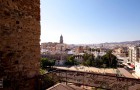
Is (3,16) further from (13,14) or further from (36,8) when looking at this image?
(36,8)

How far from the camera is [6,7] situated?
3531 mm

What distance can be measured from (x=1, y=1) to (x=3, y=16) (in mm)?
298

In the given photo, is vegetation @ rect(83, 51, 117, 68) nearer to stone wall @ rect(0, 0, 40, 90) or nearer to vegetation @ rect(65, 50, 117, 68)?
vegetation @ rect(65, 50, 117, 68)

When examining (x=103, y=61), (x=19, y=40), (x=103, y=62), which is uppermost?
(x=19, y=40)

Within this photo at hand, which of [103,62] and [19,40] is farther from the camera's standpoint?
[103,62]

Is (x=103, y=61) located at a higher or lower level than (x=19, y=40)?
lower

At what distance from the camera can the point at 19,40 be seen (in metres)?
3.82

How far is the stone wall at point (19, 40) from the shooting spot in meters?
3.50

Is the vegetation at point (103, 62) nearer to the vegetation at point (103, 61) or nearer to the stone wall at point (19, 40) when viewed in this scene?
the vegetation at point (103, 61)

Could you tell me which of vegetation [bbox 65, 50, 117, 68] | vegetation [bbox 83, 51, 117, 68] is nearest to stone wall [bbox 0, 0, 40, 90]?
vegetation [bbox 65, 50, 117, 68]

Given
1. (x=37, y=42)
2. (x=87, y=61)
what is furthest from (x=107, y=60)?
(x=37, y=42)

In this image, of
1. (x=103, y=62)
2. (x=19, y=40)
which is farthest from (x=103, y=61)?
(x=19, y=40)

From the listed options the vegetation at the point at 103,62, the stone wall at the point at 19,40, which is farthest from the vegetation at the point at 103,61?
the stone wall at the point at 19,40

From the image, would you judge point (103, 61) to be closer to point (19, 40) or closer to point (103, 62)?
point (103, 62)
